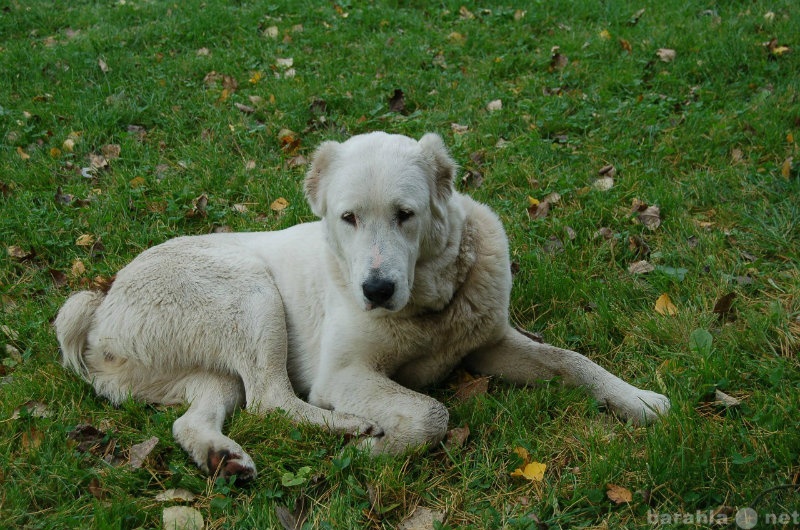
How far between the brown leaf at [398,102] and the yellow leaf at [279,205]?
1.71 meters

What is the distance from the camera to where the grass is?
2.87 m

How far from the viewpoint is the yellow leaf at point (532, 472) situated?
114 inches

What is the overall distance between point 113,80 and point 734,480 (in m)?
6.75

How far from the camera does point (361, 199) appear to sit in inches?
130

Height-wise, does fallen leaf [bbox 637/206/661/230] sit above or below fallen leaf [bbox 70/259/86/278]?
above

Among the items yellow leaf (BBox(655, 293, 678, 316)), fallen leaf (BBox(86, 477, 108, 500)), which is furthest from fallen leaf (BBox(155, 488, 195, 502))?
yellow leaf (BBox(655, 293, 678, 316))

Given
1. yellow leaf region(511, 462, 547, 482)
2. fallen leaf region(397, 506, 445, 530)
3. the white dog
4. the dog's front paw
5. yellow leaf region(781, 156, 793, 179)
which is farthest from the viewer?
yellow leaf region(781, 156, 793, 179)

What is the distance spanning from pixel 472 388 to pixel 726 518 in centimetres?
142

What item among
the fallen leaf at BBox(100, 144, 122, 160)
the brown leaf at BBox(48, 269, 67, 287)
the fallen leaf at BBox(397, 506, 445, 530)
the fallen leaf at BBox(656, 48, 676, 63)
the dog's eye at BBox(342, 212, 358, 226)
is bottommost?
the brown leaf at BBox(48, 269, 67, 287)

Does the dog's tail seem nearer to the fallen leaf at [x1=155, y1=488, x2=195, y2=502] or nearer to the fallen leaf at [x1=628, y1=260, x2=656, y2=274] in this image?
the fallen leaf at [x1=155, y1=488, x2=195, y2=502]

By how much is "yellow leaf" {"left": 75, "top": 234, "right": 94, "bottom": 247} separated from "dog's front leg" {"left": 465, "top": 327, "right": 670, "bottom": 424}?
2976 millimetres

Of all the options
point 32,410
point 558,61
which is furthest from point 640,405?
point 558,61

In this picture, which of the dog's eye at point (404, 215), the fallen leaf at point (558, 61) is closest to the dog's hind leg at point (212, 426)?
the dog's eye at point (404, 215)

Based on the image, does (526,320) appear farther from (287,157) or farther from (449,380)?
(287,157)
